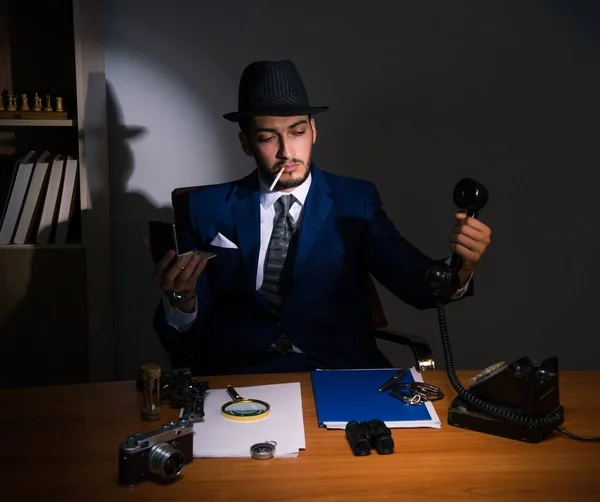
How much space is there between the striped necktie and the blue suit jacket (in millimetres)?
39

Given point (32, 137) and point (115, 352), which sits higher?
point (32, 137)

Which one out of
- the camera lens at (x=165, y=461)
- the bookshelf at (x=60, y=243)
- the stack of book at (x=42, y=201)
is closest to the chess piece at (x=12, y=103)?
the bookshelf at (x=60, y=243)

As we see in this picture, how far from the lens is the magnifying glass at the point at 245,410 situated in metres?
1.40

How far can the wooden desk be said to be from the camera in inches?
45.0

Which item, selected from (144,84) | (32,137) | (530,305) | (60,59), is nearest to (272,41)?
(144,84)

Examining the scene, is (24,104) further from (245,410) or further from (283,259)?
(245,410)

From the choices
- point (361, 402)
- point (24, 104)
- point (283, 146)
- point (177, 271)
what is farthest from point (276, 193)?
point (24, 104)

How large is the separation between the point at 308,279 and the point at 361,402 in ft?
2.23

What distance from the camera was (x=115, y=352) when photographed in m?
2.98

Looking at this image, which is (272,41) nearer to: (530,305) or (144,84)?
(144,84)

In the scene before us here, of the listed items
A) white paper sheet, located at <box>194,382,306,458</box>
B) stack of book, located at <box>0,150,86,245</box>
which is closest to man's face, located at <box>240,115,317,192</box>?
white paper sheet, located at <box>194,382,306,458</box>

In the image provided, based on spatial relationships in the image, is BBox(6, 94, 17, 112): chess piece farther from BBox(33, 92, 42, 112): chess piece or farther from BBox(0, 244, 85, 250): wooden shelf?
BBox(0, 244, 85, 250): wooden shelf

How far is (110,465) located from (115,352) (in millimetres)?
1796

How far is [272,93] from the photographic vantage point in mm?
2076
